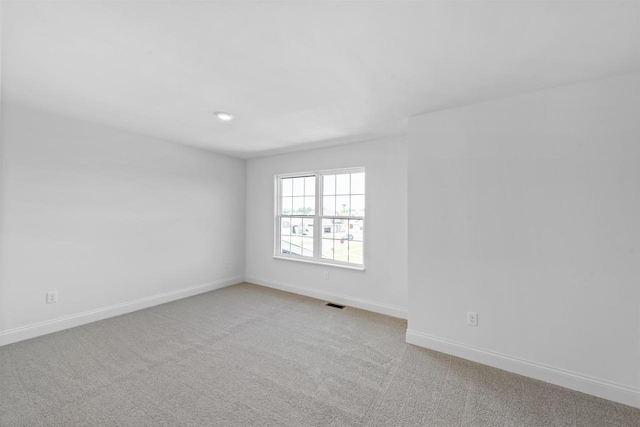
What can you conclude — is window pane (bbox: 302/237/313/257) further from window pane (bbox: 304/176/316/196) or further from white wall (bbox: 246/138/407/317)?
window pane (bbox: 304/176/316/196)

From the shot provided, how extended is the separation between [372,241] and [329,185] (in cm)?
118

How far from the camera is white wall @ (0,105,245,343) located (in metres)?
2.77

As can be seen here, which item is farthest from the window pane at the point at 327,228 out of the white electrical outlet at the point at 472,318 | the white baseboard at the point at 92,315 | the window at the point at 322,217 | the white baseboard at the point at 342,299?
the white electrical outlet at the point at 472,318

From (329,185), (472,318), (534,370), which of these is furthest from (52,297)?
(534,370)

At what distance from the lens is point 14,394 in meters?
1.96

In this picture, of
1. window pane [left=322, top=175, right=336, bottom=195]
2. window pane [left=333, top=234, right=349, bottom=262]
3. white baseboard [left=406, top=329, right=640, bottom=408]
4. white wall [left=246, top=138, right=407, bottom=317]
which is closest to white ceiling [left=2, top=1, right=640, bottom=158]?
white wall [left=246, top=138, right=407, bottom=317]

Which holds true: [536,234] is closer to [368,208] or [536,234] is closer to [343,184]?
[368,208]

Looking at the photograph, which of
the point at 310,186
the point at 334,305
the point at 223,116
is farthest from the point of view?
the point at 310,186

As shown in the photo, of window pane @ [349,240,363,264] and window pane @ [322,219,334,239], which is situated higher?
window pane @ [322,219,334,239]

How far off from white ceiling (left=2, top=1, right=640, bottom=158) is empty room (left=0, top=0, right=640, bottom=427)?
0.05 ft

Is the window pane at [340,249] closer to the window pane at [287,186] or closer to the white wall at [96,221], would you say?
the window pane at [287,186]

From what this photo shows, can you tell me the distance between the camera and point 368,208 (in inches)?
152

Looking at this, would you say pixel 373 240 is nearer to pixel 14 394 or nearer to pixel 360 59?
pixel 360 59

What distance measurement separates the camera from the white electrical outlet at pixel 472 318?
8.21 feet
